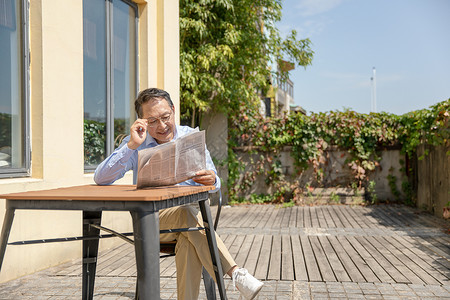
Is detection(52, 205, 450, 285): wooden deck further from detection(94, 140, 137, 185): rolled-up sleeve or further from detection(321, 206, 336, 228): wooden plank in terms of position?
detection(94, 140, 137, 185): rolled-up sleeve

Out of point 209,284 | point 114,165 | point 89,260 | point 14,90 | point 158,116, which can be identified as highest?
point 14,90

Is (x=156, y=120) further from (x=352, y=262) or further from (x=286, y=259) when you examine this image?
(x=352, y=262)

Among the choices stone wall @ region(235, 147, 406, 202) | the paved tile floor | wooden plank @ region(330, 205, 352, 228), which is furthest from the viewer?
stone wall @ region(235, 147, 406, 202)

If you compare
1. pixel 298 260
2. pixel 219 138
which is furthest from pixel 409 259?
pixel 219 138

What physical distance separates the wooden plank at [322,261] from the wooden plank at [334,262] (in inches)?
1.2

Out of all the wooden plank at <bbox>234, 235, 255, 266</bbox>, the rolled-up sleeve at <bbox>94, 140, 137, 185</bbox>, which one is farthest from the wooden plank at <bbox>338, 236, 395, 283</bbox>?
the rolled-up sleeve at <bbox>94, 140, 137, 185</bbox>

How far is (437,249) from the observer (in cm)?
448

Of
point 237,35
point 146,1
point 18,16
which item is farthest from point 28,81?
point 237,35

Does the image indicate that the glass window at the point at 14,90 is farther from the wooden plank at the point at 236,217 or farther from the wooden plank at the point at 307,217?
the wooden plank at the point at 307,217

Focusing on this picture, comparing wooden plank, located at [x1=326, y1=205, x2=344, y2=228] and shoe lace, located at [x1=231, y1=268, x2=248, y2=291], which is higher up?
shoe lace, located at [x1=231, y1=268, x2=248, y2=291]

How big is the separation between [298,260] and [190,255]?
2120mm

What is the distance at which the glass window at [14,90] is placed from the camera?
11.6ft

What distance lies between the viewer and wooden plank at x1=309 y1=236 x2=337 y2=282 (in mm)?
3502

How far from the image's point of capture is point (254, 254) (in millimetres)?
4359
